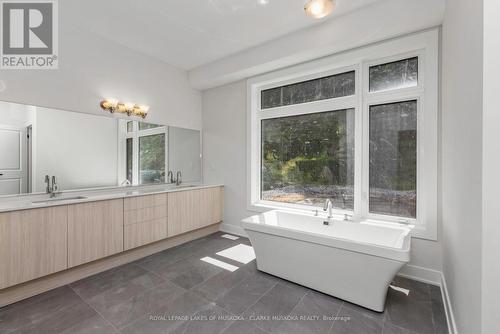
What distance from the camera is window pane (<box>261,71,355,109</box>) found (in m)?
2.93

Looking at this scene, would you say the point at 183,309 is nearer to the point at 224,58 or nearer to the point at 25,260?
the point at 25,260

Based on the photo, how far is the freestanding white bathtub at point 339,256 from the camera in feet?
5.89

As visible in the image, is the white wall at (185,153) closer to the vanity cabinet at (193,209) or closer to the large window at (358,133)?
the vanity cabinet at (193,209)

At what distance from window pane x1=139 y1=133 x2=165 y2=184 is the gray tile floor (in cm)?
146

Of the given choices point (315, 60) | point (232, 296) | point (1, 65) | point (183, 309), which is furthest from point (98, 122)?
point (315, 60)

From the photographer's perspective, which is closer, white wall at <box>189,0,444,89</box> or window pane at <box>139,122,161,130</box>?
white wall at <box>189,0,444,89</box>

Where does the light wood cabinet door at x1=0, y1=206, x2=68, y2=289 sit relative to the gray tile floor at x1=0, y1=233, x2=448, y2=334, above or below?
above

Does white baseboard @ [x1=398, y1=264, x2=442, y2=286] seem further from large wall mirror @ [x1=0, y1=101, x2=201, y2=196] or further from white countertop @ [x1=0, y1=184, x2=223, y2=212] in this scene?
large wall mirror @ [x1=0, y1=101, x2=201, y2=196]

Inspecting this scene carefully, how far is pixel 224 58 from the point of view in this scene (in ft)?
11.5

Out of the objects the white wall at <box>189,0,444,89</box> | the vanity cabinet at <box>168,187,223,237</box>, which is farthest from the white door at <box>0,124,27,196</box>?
the white wall at <box>189,0,444,89</box>

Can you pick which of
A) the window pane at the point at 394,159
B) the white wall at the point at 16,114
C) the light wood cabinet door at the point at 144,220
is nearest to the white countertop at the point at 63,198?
the light wood cabinet door at the point at 144,220

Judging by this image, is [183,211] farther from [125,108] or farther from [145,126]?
[125,108]

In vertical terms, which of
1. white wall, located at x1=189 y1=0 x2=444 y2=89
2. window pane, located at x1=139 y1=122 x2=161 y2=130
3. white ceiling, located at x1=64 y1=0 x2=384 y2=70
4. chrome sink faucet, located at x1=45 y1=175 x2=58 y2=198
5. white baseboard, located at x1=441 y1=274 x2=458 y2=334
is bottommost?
Answer: white baseboard, located at x1=441 y1=274 x2=458 y2=334

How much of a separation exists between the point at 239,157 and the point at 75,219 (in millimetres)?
2350
